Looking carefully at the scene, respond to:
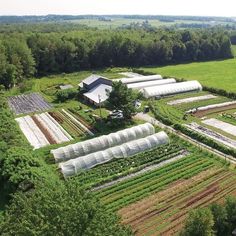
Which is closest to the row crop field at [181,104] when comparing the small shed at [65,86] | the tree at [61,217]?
the small shed at [65,86]

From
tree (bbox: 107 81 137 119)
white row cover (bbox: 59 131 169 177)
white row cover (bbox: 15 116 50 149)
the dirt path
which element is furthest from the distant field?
white row cover (bbox: 15 116 50 149)

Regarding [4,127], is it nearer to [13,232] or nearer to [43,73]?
[13,232]

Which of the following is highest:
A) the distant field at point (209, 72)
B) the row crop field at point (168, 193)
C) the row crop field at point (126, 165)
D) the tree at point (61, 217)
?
the tree at point (61, 217)

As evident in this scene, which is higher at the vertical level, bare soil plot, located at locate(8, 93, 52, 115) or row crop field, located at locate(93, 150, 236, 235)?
row crop field, located at locate(93, 150, 236, 235)

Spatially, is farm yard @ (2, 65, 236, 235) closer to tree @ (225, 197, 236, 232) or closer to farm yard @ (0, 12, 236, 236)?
farm yard @ (0, 12, 236, 236)

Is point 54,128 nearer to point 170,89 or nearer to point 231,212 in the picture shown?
point 170,89

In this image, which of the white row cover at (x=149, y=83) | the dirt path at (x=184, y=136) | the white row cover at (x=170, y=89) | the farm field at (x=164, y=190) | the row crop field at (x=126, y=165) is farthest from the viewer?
the white row cover at (x=149, y=83)

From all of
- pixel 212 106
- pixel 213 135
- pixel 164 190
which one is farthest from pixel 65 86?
pixel 164 190

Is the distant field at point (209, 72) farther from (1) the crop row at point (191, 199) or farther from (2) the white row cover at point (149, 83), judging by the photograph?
(1) the crop row at point (191, 199)
